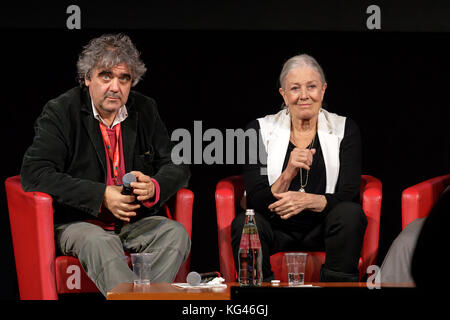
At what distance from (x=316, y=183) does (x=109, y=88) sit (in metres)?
1.12

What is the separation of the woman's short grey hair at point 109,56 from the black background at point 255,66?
1.23ft

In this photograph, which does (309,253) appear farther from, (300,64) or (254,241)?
(300,64)

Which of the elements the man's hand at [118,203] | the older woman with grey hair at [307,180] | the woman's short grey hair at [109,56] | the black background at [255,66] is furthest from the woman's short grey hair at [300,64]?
the man's hand at [118,203]

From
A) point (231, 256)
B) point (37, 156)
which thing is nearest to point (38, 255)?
point (37, 156)

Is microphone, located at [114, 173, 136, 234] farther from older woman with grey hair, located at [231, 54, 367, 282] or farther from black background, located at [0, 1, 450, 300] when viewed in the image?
black background, located at [0, 1, 450, 300]

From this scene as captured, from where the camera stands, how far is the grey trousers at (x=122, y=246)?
A: 2.88m

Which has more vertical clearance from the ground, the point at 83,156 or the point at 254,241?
the point at 83,156

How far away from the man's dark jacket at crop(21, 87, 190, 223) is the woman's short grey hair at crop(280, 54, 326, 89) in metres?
0.70

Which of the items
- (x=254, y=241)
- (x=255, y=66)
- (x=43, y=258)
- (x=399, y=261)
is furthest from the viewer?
(x=255, y=66)

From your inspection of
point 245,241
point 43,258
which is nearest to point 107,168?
point 43,258

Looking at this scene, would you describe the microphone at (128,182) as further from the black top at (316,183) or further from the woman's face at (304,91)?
the woman's face at (304,91)

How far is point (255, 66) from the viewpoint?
3908mm

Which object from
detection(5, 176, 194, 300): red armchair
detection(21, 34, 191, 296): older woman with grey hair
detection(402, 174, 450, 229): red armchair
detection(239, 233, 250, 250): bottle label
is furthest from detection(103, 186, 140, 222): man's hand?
detection(402, 174, 450, 229): red armchair
